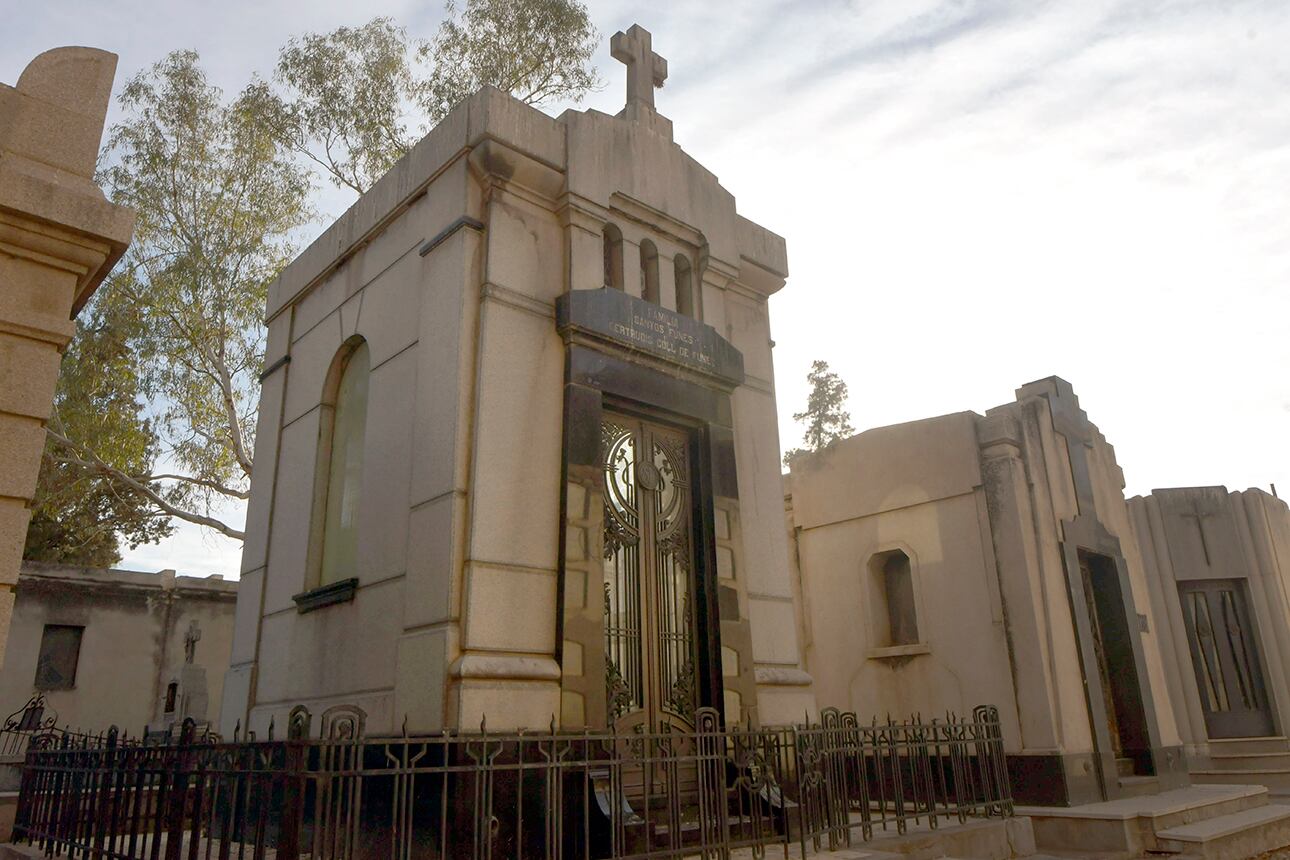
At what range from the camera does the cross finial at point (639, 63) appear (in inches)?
376

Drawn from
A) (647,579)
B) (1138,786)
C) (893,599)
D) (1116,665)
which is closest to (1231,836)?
(1138,786)

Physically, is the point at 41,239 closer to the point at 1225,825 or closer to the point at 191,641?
the point at 1225,825

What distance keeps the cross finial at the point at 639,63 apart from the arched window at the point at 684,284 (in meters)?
1.72

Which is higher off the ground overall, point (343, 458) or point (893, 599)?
point (343, 458)

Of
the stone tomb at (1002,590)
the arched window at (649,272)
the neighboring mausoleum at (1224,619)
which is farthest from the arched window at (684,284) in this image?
the neighboring mausoleum at (1224,619)

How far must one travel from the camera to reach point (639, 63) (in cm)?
968

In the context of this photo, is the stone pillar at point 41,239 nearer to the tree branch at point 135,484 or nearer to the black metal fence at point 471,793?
the black metal fence at point 471,793

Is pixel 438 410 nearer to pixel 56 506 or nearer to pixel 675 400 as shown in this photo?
pixel 675 400

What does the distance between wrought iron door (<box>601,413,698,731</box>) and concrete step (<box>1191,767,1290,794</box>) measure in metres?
10.3

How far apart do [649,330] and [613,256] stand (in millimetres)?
921

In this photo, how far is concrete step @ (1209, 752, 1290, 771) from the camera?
13.9 metres

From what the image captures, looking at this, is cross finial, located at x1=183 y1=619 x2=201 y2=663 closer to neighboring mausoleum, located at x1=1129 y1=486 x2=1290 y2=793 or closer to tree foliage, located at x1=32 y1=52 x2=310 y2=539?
tree foliage, located at x1=32 y1=52 x2=310 y2=539

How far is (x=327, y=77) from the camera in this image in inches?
805

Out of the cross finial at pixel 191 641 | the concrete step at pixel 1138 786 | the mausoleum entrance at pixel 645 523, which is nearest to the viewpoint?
the mausoleum entrance at pixel 645 523
